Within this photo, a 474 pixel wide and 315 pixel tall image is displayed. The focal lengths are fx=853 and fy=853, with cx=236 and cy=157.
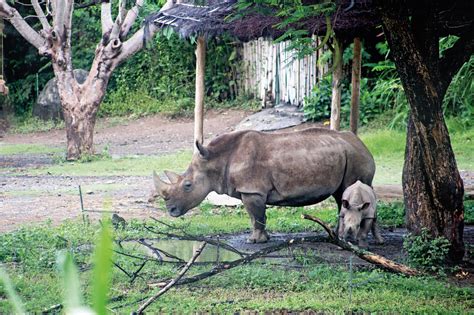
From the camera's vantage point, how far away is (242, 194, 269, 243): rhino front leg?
28.3 ft

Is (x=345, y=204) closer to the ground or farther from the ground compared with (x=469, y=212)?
farther from the ground

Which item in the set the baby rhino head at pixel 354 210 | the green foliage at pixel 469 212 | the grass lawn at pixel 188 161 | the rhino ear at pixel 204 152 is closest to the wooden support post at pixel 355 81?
the green foliage at pixel 469 212

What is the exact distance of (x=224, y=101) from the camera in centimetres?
2442

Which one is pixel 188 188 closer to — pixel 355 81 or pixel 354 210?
pixel 354 210

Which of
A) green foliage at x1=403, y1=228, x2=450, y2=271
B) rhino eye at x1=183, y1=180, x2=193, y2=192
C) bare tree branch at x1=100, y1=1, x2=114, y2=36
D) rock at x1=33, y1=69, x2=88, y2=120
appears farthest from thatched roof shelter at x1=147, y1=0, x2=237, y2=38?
rock at x1=33, y1=69, x2=88, y2=120

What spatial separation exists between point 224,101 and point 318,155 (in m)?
15.7

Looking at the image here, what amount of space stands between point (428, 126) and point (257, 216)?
2.38m

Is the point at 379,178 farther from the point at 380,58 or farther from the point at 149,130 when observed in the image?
the point at 149,130

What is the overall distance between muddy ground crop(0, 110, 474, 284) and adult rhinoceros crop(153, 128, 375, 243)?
0.51m

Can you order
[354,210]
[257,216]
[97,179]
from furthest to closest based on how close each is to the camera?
[97,179]
[257,216]
[354,210]

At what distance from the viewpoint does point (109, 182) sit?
14281 mm

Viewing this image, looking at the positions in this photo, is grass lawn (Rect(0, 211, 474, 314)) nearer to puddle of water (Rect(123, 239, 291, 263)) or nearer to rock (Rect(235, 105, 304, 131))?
puddle of water (Rect(123, 239, 291, 263))

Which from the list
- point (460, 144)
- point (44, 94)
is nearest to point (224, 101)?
point (44, 94)

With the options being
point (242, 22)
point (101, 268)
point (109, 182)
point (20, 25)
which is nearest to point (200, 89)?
point (109, 182)
